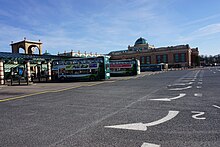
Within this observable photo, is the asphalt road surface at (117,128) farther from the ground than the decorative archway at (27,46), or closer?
closer

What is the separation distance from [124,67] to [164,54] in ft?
192

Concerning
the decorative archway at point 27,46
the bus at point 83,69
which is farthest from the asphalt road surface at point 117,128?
the decorative archway at point 27,46

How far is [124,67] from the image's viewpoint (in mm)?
40844

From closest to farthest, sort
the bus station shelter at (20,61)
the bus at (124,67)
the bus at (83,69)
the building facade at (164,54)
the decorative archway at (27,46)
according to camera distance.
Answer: the bus station shelter at (20,61)
the bus at (83,69)
the bus at (124,67)
the decorative archway at (27,46)
the building facade at (164,54)

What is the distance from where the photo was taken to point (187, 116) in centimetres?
570

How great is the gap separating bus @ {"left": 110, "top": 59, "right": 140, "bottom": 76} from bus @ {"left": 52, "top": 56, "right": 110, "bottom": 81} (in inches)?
490

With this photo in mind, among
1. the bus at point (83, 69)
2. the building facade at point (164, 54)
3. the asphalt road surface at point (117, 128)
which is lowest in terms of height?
the asphalt road surface at point (117, 128)

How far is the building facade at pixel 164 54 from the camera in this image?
88688mm

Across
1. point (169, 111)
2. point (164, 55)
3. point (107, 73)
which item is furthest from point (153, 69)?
point (169, 111)

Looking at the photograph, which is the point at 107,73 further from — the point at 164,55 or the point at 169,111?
the point at 164,55

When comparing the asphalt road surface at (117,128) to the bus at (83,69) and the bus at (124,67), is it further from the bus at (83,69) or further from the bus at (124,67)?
the bus at (124,67)

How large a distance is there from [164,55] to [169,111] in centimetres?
9123

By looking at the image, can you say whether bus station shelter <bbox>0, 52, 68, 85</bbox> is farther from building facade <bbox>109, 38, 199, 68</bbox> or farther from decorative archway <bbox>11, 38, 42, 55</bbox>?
building facade <bbox>109, 38, 199, 68</bbox>

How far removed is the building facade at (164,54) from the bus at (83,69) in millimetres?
69784
